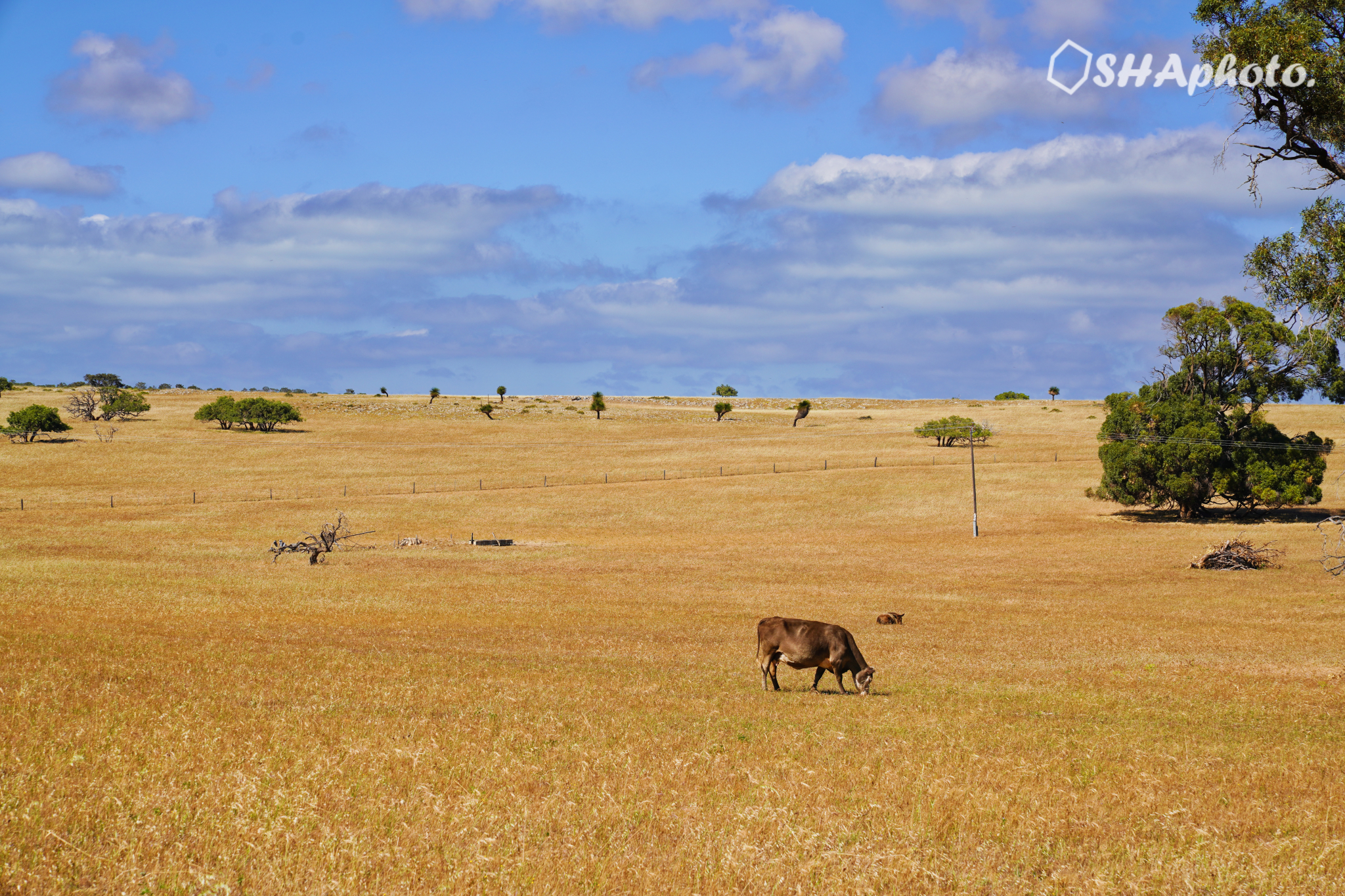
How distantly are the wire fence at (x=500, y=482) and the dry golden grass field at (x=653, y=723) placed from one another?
65.0 feet

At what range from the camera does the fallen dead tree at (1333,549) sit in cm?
4753

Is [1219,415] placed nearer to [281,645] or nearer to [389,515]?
[389,515]

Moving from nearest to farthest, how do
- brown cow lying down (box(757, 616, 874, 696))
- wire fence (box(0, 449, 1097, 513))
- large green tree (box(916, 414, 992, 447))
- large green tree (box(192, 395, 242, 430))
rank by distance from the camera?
brown cow lying down (box(757, 616, 874, 696)), wire fence (box(0, 449, 1097, 513)), large green tree (box(916, 414, 992, 447)), large green tree (box(192, 395, 242, 430))

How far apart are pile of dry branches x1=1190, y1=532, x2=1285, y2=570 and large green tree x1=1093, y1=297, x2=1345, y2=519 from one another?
48.0ft

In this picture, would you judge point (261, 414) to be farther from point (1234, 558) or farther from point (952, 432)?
point (1234, 558)

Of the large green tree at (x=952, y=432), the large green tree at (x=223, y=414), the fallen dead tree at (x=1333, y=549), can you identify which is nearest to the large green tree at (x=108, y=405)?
the large green tree at (x=223, y=414)

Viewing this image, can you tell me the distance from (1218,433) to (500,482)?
2461 inches

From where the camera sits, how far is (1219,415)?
7194cm

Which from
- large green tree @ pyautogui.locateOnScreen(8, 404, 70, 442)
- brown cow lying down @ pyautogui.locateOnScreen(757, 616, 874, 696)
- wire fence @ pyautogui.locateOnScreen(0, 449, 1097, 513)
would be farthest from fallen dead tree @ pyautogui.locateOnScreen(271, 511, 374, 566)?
large green tree @ pyautogui.locateOnScreen(8, 404, 70, 442)

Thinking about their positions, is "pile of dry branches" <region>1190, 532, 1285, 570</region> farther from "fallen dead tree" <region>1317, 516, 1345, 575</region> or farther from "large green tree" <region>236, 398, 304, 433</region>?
"large green tree" <region>236, 398, 304, 433</region>

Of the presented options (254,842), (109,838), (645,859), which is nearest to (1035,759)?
(645,859)

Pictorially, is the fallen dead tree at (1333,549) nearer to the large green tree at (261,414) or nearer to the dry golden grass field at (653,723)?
the dry golden grass field at (653,723)

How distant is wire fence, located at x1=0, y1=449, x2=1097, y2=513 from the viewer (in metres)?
80.1

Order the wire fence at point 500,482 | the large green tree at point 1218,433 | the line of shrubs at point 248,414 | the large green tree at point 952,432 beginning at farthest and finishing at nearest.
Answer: the line of shrubs at point 248,414 < the large green tree at point 952,432 < the wire fence at point 500,482 < the large green tree at point 1218,433
